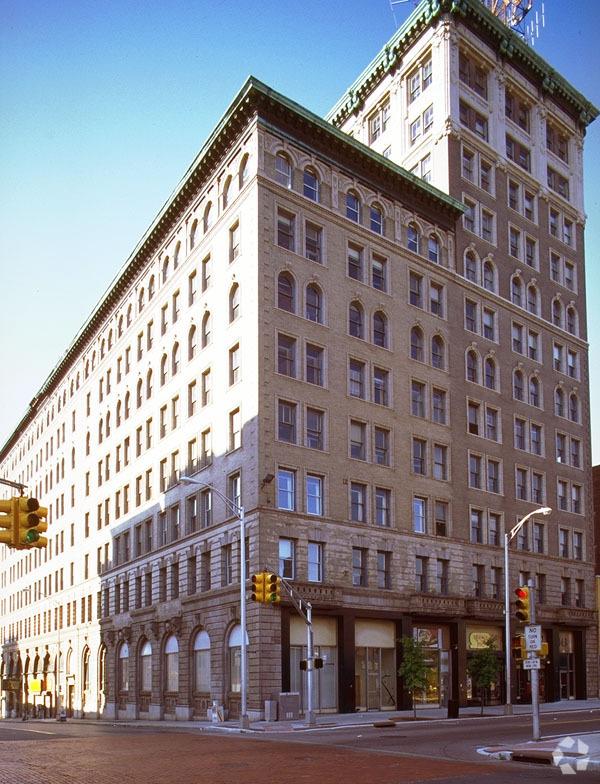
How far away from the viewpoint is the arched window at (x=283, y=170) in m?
54.8

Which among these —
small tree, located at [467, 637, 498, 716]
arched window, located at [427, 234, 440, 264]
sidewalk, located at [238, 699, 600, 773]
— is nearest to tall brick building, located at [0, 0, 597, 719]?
arched window, located at [427, 234, 440, 264]

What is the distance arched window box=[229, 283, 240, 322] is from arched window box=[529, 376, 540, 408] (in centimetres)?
2663

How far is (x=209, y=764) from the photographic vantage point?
76.6 ft

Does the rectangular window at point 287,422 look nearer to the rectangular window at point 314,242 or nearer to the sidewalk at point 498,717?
the rectangular window at point 314,242

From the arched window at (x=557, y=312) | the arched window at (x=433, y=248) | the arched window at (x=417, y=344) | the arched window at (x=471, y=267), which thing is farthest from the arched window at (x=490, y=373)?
the arched window at (x=557, y=312)

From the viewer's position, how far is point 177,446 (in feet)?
201

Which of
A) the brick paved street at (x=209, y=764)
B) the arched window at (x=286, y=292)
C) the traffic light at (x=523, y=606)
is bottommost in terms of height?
the brick paved street at (x=209, y=764)

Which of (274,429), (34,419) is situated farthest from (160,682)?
(34,419)

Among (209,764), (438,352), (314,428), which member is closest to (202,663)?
(314,428)

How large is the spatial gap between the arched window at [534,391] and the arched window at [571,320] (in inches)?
300

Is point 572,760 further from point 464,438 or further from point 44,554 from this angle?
point 44,554

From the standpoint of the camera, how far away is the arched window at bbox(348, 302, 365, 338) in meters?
57.0

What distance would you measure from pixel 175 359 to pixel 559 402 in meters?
30.4

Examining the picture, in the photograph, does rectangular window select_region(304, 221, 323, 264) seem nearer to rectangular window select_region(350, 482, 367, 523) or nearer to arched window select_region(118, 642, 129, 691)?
rectangular window select_region(350, 482, 367, 523)
